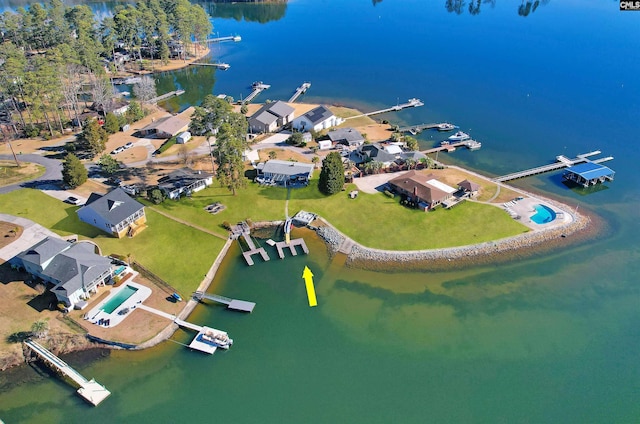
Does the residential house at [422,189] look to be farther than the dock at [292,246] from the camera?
Yes

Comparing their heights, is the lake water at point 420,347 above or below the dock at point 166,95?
below

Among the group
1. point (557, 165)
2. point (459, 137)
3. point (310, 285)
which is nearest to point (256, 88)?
point (459, 137)

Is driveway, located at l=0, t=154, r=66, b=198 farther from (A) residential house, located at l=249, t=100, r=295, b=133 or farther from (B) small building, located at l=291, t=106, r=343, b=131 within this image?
(B) small building, located at l=291, t=106, r=343, b=131

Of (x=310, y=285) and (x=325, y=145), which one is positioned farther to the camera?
(x=325, y=145)

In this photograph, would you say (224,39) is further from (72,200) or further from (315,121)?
(72,200)

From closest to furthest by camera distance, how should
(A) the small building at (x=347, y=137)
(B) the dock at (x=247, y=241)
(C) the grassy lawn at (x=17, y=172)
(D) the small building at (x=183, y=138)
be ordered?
(B) the dock at (x=247, y=241) → (C) the grassy lawn at (x=17, y=172) → (A) the small building at (x=347, y=137) → (D) the small building at (x=183, y=138)

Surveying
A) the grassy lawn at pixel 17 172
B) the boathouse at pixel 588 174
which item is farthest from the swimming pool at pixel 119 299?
the boathouse at pixel 588 174

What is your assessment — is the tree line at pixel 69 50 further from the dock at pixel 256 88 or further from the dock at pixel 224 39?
the dock at pixel 256 88
